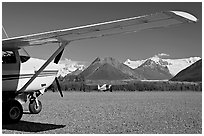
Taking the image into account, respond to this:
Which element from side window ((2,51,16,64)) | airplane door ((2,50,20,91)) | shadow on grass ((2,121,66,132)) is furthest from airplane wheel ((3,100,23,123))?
side window ((2,51,16,64))

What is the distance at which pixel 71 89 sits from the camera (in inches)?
1299

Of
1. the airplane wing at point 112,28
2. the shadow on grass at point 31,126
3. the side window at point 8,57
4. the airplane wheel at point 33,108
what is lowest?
the shadow on grass at point 31,126

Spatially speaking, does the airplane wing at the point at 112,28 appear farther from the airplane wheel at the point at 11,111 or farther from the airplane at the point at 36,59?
the airplane wheel at the point at 11,111

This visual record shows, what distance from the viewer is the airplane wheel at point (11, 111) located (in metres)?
7.08

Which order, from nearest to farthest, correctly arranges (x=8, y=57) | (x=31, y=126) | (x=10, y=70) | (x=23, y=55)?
(x=31, y=126) → (x=10, y=70) → (x=8, y=57) → (x=23, y=55)

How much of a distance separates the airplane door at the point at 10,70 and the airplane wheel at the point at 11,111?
1.62ft

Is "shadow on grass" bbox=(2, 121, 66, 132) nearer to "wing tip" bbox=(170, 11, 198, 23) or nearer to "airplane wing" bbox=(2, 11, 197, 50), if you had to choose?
"airplane wing" bbox=(2, 11, 197, 50)

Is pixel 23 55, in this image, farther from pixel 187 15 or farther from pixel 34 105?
pixel 187 15

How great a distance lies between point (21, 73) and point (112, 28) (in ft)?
9.73

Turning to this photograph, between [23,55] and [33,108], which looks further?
[33,108]

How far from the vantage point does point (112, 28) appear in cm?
625

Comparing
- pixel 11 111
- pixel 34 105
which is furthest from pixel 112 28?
pixel 34 105

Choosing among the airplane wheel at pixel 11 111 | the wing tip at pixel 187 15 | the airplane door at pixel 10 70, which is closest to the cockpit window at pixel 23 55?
the airplane door at pixel 10 70

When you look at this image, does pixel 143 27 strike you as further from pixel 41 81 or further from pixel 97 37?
pixel 41 81
